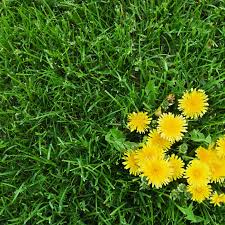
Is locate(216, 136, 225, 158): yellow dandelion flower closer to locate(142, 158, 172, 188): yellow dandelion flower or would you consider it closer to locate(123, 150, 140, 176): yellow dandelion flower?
locate(142, 158, 172, 188): yellow dandelion flower

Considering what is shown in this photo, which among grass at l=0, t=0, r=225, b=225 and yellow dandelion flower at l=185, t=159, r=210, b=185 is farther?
grass at l=0, t=0, r=225, b=225

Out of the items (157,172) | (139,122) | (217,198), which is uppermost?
(139,122)

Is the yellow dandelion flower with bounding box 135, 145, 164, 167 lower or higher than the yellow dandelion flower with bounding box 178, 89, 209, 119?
lower

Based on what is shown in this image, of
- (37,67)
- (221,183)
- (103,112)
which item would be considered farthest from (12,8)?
(221,183)

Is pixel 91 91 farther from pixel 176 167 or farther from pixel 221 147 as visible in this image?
pixel 221 147

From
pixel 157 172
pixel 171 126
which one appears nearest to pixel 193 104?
pixel 171 126

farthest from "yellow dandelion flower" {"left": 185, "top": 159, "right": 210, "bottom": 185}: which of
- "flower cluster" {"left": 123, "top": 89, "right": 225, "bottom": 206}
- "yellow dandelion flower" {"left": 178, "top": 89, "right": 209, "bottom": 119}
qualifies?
"yellow dandelion flower" {"left": 178, "top": 89, "right": 209, "bottom": 119}
